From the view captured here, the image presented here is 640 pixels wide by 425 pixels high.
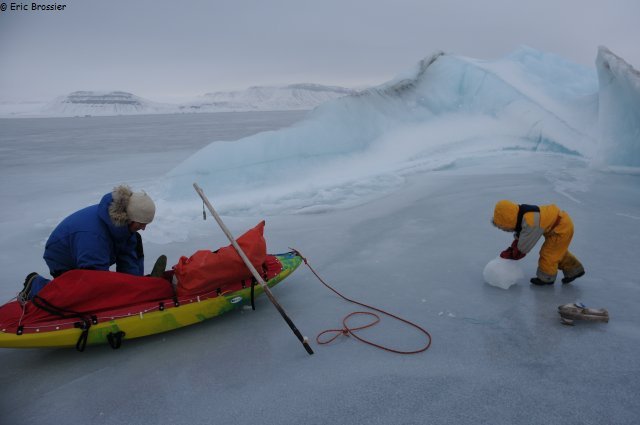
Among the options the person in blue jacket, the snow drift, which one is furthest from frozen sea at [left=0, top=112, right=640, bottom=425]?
the snow drift

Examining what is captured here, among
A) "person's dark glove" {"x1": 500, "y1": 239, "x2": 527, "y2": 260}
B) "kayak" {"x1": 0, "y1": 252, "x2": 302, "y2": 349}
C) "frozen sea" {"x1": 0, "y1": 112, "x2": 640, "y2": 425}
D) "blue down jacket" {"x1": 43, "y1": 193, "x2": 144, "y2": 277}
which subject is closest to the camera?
"frozen sea" {"x1": 0, "y1": 112, "x2": 640, "y2": 425}

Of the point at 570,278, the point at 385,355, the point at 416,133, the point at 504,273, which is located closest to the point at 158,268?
the point at 385,355

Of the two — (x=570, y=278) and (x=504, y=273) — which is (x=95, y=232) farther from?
(x=570, y=278)

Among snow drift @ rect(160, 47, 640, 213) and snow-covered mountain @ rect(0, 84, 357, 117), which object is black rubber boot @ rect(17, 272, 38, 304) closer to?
snow drift @ rect(160, 47, 640, 213)

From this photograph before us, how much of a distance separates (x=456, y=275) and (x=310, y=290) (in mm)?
1046

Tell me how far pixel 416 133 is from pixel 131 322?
752 cm

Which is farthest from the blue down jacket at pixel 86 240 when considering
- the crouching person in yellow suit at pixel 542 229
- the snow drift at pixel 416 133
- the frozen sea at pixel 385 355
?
the snow drift at pixel 416 133

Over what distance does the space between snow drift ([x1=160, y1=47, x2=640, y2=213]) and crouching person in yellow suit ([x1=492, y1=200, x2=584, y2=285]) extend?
9.26 ft

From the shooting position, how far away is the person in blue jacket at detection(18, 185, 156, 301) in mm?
2371

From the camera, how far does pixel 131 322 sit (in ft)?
7.84

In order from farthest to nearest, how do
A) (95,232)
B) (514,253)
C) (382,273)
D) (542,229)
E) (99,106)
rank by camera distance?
(99,106) → (382,273) → (514,253) → (542,229) → (95,232)

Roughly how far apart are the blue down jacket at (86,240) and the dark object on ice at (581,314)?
245 centimetres

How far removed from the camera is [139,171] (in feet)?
28.6

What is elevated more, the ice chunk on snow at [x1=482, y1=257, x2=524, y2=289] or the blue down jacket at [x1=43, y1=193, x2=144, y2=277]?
the blue down jacket at [x1=43, y1=193, x2=144, y2=277]
